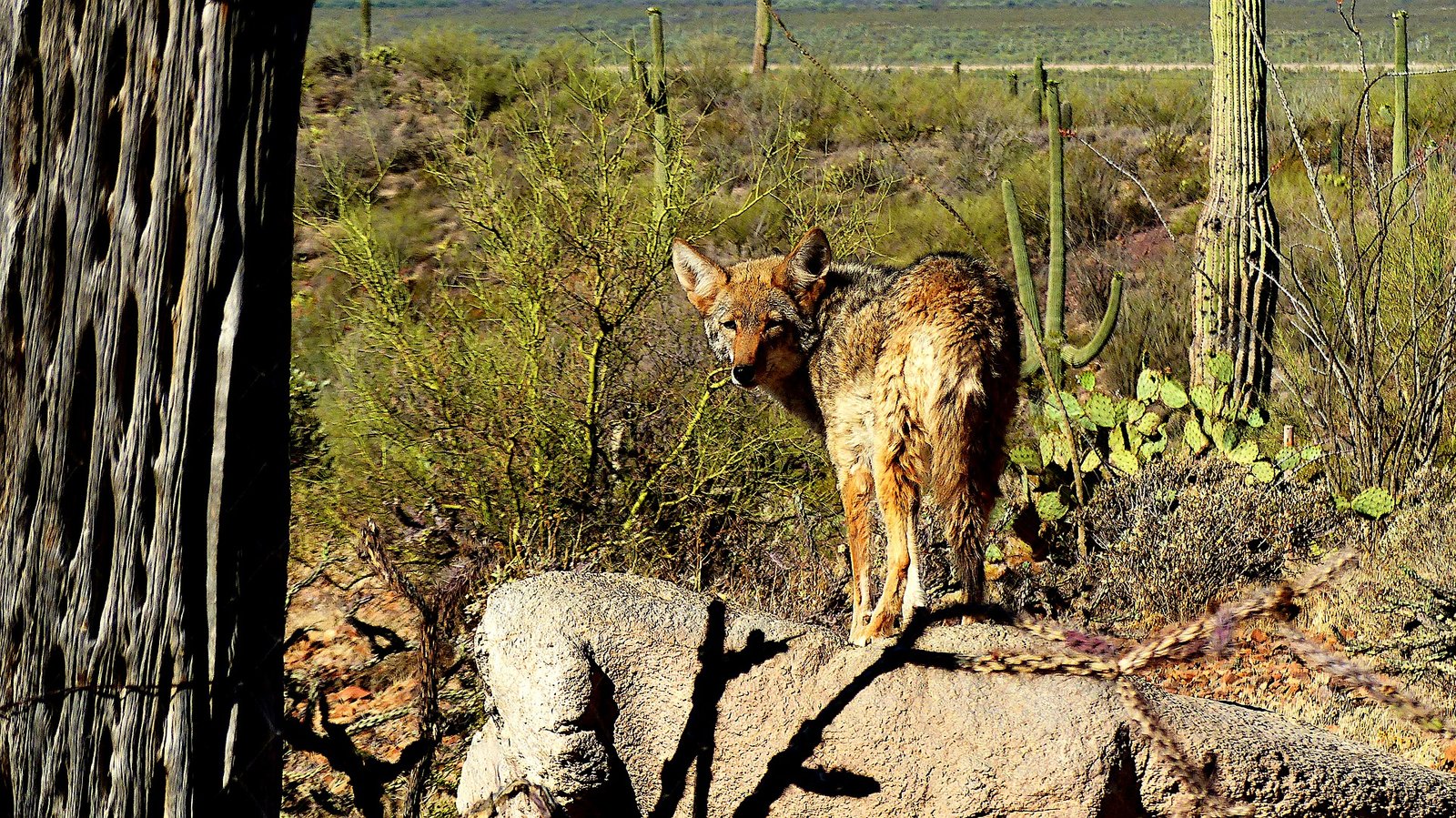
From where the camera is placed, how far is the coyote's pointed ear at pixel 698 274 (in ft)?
16.3

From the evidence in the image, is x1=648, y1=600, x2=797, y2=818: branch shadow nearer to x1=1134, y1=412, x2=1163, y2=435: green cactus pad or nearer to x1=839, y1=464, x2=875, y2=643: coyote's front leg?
x1=839, y1=464, x2=875, y2=643: coyote's front leg

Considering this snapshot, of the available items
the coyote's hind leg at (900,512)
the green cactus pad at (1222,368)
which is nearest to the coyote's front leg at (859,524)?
the coyote's hind leg at (900,512)

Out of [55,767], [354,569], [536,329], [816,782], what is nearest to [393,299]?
[536,329]

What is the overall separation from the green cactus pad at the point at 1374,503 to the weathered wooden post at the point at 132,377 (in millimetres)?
5625

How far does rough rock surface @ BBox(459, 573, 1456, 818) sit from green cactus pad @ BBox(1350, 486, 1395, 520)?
2.91 m

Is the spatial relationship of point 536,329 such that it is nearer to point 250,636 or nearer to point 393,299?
point 393,299

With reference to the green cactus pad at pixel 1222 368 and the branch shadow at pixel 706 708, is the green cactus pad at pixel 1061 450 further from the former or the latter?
the branch shadow at pixel 706 708

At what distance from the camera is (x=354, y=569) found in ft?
19.2

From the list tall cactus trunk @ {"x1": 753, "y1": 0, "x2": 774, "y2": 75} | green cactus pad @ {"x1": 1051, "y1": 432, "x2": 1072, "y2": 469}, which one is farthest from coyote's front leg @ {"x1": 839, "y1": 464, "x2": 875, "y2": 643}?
tall cactus trunk @ {"x1": 753, "y1": 0, "x2": 774, "y2": 75}

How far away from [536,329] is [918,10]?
326ft

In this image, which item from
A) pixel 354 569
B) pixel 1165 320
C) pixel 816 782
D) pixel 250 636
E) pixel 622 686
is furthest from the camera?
pixel 1165 320

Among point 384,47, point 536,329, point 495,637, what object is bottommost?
Result: point 495,637

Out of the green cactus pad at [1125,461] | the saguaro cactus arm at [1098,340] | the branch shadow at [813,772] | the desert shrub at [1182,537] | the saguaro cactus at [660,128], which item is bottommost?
the branch shadow at [813,772]

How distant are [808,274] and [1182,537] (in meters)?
2.19
